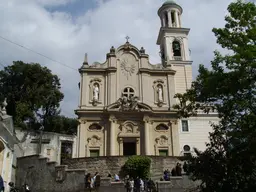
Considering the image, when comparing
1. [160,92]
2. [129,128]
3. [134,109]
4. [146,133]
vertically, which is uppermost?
[160,92]

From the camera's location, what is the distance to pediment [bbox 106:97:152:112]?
2877 centimetres

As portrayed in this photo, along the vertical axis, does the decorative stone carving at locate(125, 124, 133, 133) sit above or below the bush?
above

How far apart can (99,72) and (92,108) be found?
4325 mm

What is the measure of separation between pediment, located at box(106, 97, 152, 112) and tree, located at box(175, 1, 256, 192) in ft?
52.1

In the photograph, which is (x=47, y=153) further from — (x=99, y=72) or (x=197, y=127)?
(x=197, y=127)

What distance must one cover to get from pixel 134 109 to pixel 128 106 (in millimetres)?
658

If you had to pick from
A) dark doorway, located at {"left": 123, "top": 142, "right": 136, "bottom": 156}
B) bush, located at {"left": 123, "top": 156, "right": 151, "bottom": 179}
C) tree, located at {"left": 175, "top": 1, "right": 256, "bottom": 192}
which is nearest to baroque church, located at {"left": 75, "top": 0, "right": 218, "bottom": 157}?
dark doorway, located at {"left": 123, "top": 142, "right": 136, "bottom": 156}

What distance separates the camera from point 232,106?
11.3m

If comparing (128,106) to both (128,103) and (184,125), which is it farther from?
(184,125)

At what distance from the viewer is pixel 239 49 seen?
1140cm

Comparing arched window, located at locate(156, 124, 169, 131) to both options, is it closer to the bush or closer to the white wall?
the white wall

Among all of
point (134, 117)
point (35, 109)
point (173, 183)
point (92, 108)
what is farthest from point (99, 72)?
point (173, 183)

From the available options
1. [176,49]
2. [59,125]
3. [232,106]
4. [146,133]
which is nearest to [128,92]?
[146,133]

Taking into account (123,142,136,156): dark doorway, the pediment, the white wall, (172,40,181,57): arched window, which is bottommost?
(123,142,136,156): dark doorway
